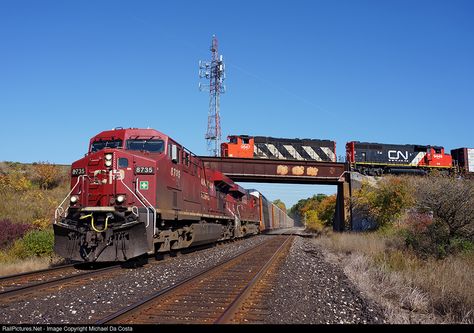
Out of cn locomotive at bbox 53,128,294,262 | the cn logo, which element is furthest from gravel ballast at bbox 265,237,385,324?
the cn logo

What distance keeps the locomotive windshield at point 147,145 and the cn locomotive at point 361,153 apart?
25.0 m

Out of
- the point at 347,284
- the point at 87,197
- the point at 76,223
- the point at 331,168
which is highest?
the point at 331,168

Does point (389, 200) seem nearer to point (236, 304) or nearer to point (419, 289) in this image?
point (419, 289)

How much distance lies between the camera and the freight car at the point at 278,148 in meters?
38.9

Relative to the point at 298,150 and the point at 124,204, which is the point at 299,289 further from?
the point at 298,150

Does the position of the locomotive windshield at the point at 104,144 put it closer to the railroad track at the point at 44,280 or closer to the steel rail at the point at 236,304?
the railroad track at the point at 44,280

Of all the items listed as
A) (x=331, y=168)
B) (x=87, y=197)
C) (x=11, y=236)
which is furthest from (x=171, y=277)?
(x=331, y=168)

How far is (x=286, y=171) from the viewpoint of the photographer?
36.7 metres

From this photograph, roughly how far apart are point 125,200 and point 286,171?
25945 mm

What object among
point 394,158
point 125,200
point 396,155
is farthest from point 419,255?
point 396,155

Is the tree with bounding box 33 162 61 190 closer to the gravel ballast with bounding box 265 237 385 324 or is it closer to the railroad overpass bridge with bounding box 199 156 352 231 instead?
the railroad overpass bridge with bounding box 199 156 352 231

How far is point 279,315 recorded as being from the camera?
6.25 meters

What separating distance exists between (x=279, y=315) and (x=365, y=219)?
28.2 meters

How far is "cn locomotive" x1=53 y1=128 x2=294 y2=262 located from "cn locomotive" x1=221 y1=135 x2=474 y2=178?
23831 mm
